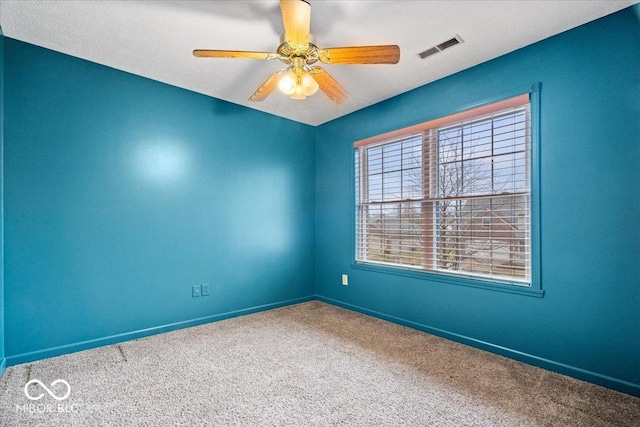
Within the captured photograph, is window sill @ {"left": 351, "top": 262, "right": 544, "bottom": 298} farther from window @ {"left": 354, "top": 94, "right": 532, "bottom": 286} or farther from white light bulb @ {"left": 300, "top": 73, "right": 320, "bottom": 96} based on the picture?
white light bulb @ {"left": 300, "top": 73, "right": 320, "bottom": 96}

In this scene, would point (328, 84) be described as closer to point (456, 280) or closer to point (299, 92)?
point (299, 92)

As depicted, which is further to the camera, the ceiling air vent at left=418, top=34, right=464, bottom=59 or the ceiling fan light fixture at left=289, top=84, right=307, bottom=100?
the ceiling air vent at left=418, top=34, right=464, bottom=59

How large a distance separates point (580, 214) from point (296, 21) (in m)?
2.22

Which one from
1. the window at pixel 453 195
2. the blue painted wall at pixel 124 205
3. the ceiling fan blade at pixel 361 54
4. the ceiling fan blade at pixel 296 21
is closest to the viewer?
the ceiling fan blade at pixel 296 21

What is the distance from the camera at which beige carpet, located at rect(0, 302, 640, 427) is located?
167cm

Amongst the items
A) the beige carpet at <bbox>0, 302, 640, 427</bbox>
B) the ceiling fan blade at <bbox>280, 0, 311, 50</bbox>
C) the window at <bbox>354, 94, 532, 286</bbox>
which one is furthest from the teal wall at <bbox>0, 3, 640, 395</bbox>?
the ceiling fan blade at <bbox>280, 0, 311, 50</bbox>

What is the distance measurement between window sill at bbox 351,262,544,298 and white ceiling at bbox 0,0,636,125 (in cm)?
184

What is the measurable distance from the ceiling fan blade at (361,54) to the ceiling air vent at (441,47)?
0.69m

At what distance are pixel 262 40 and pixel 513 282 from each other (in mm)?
2660

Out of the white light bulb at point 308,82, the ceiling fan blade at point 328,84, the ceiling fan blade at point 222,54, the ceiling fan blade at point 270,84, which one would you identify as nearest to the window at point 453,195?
the ceiling fan blade at point 328,84

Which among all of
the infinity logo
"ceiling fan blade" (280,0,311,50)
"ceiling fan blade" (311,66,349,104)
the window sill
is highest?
"ceiling fan blade" (280,0,311,50)

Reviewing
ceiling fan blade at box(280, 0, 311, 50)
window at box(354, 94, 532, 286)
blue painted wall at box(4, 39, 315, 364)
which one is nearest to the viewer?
ceiling fan blade at box(280, 0, 311, 50)

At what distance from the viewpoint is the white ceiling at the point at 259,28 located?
192 cm

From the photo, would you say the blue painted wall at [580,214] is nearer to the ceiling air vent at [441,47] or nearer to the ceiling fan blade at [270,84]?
the ceiling air vent at [441,47]
